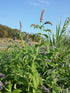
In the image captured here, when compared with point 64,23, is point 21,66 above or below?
below

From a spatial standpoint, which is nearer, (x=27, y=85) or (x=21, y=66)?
(x=27, y=85)

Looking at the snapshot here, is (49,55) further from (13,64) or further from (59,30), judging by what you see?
(59,30)

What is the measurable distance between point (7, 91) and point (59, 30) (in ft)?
8.27

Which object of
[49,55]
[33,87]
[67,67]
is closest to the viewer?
[33,87]

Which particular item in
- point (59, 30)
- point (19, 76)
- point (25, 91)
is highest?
point (59, 30)

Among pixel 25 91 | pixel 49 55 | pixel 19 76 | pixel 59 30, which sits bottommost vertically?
pixel 25 91

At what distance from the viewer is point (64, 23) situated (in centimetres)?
440

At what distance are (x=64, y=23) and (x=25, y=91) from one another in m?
2.62

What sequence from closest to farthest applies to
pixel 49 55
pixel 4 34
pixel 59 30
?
pixel 49 55 < pixel 59 30 < pixel 4 34

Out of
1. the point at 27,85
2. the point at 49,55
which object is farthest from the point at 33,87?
the point at 49,55

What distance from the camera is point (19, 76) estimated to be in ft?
7.49

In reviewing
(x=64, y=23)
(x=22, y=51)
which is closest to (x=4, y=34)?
(x=64, y=23)

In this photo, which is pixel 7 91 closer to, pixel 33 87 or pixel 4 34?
pixel 33 87

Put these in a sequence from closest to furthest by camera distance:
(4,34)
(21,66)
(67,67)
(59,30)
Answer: (21,66) < (67,67) < (59,30) < (4,34)
